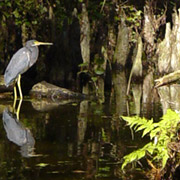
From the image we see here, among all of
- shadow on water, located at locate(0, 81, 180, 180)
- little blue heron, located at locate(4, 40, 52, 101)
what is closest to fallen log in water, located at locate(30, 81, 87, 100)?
little blue heron, located at locate(4, 40, 52, 101)

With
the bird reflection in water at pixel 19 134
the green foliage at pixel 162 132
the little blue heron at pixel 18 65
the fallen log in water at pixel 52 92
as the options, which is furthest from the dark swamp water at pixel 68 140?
the little blue heron at pixel 18 65

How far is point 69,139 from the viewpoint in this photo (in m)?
7.94

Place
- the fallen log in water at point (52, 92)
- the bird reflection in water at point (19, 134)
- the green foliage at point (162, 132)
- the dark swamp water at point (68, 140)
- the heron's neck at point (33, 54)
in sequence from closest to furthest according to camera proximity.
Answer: the green foliage at point (162, 132), the dark swamp water at point (68, 140), the bird reflection in water at point (19, 134), the fallen log in water at point (52, 92), the heron's neck at point (33, 54)

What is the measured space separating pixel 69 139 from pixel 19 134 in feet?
2.55

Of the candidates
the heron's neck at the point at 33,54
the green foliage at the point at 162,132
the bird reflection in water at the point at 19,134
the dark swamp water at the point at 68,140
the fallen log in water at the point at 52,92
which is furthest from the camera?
the heron's neck at the point at 33,54

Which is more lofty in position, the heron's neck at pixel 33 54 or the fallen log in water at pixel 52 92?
the heron's neck at pixel 33 54

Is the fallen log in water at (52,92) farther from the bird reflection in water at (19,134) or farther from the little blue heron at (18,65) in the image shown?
the bird reflection in water at (19,134)

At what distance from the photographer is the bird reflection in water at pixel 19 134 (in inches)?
289

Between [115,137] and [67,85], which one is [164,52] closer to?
[67,85]

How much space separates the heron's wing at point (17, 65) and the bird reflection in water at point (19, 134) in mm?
2725

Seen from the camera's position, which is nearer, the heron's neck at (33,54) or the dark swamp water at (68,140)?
the dark swamp water at (68,140)

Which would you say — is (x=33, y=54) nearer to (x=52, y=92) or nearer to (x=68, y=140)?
(x=52, y=92)

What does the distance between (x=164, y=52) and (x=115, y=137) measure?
35.0 feet

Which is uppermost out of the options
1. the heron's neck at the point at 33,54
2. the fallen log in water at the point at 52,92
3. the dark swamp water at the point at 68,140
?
the heron's neck at the point at 33,54
